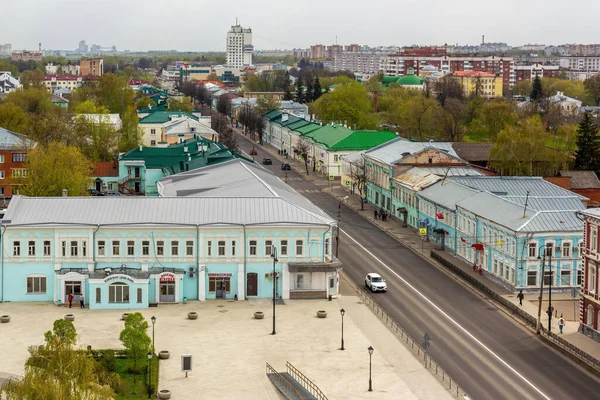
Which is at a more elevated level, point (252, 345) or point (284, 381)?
point (284, 381)

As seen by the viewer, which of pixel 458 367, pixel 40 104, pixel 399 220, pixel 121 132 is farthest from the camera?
pixel 40 104

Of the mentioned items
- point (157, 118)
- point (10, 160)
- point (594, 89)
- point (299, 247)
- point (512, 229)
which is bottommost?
point (299, 247)

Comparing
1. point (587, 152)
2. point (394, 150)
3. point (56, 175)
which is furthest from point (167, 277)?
point (587, 152)

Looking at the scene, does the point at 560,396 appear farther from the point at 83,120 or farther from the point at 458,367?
the point at 83,120

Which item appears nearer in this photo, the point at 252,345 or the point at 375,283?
the point at 252,345

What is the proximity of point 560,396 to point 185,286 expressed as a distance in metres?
20.7

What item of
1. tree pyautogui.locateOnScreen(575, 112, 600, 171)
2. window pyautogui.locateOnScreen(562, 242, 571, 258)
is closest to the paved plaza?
window pyautogui.locateOnScreen(562, 242, 571, 258)

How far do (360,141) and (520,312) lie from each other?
55226mm

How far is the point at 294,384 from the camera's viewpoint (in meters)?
36.8

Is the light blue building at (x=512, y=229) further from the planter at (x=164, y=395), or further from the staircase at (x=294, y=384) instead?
the planter at (x=164, y=395)

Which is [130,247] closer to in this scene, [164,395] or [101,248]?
[101,248]

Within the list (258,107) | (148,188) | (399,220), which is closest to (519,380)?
(399,220)

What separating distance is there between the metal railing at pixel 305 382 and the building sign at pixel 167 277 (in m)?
12.1

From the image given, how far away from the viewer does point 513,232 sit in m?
53.7
